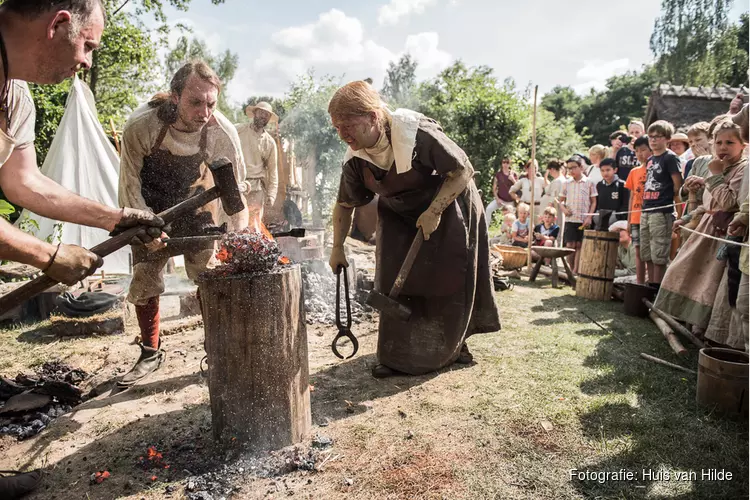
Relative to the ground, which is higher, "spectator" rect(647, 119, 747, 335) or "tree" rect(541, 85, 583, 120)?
"tree" rect(541, 85, 583, 120)

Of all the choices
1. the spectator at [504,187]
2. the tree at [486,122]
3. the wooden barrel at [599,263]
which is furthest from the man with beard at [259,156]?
the tree at [486,122]

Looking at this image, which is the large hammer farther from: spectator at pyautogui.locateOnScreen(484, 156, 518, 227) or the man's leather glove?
spectator at pyautogui.locateOnScreen(484, 156, 518, 227)

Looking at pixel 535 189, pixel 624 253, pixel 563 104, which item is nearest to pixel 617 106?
pixel 563 104

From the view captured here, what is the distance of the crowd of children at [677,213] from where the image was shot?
3.64 m

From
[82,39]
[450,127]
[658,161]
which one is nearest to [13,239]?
[82,39]

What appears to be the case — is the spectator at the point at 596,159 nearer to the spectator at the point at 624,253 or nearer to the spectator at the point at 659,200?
the spectator at the point at 624,253

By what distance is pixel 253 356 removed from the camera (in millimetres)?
2385

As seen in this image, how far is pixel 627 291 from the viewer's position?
17.6ft

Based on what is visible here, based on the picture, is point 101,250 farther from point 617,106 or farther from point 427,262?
point 617,106

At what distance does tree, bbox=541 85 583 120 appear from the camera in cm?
4701

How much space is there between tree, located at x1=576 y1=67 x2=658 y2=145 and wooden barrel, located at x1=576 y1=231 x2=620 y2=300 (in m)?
38.1

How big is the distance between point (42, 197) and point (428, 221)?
2.25m

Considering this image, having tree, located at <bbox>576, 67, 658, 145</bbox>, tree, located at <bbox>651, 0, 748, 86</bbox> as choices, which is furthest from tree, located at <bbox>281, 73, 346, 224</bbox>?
tree, located at <bbox>576, 67, 658, 145</bbox>

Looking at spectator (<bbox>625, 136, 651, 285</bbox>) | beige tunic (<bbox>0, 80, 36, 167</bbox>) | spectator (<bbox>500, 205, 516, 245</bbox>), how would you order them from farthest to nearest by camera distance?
spectator (<bbox>500, 205, 516, 245</bbox>)
spectator (<bbox>625, 136, 651, 285</bbox>)
beige tunic (<bbox>0, 80, 36, 167</bbox>)
